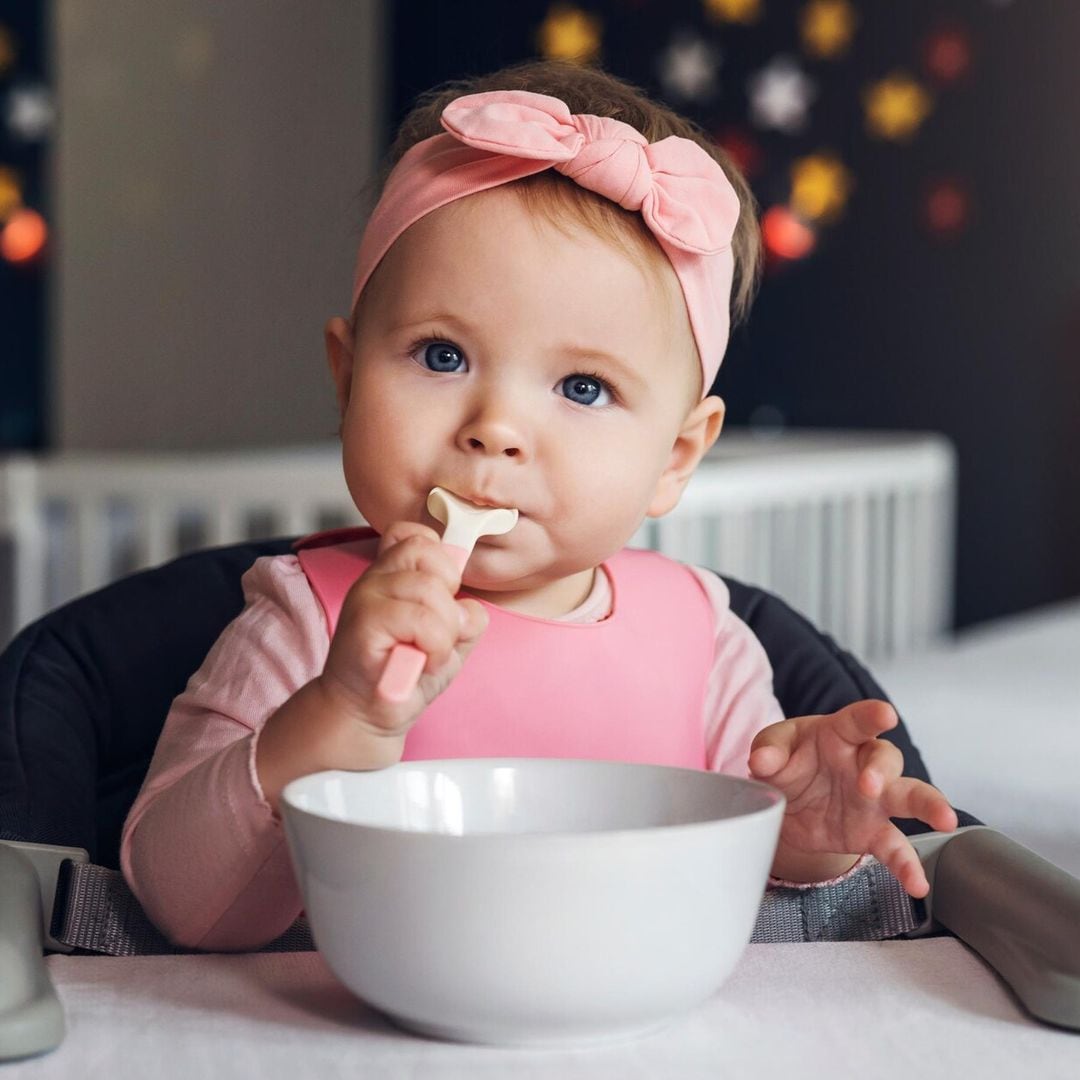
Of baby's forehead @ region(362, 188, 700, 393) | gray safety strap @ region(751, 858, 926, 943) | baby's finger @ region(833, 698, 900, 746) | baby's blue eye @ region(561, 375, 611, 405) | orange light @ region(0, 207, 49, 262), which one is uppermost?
baby's forehead @ region(362, 188, 700, 393)

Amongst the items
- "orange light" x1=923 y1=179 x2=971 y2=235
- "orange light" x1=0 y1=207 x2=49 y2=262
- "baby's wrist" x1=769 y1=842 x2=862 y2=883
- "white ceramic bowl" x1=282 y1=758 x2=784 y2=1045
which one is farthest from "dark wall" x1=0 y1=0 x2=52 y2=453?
"white ceramic bowl" x1=282 y1=758 x2=784 y2=1045

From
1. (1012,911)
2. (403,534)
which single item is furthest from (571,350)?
(1012,911)

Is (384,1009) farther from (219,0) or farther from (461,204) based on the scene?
(219,0)

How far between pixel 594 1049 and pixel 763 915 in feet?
0.73

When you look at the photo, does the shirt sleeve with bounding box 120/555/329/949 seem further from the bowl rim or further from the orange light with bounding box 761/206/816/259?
the orange light with bounding box 761/206/816/259

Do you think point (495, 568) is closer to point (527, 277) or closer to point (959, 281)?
point (527, 277)

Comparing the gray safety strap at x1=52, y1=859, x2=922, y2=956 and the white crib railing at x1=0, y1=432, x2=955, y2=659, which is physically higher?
the gray safety strap at x1=52, y1=859, x2=922, y2=956

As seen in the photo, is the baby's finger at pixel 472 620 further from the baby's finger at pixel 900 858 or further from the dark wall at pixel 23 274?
the dark wall at pixel 23 274

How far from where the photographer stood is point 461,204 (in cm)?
72

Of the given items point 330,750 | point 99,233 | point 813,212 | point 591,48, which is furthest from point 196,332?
point 330,750

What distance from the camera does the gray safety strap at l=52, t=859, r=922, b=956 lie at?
24.9 inches

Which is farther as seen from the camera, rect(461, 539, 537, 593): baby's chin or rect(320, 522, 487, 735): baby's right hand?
rect(461, 539, 537, 593): baby's chin

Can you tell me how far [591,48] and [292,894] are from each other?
3725 millimetres

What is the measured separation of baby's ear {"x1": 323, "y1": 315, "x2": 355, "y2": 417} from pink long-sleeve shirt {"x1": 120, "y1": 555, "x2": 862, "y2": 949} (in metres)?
0.10
